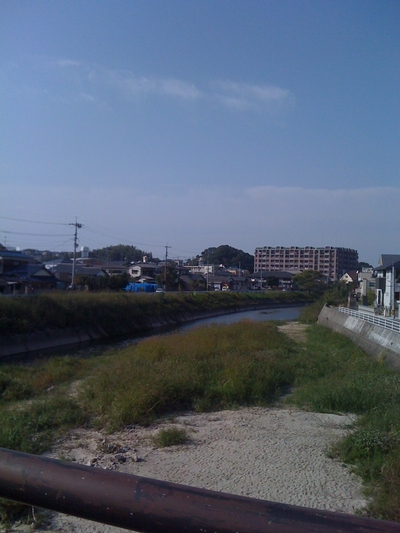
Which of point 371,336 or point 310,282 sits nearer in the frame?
point 371,336

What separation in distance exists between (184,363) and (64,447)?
6083 millimetres

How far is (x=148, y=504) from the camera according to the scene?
4.87 ft

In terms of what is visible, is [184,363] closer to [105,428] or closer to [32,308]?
[105,428]

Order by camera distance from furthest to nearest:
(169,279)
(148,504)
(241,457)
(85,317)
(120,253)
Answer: (120,253) → (169,279) → (85,317) → (241,457) → (148,504)

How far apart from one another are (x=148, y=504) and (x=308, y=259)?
138 meters

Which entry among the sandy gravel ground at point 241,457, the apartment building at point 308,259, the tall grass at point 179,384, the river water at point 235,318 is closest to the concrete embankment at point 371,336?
the tall grass at point 179,384

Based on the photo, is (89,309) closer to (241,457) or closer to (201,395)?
(201,395)

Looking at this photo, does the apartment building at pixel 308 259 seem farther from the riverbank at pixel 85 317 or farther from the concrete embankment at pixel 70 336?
the concrete embankment at pixel 70 336

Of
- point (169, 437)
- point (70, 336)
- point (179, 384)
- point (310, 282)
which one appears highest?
point (310, 282)

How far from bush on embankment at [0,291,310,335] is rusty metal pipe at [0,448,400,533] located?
2731cm

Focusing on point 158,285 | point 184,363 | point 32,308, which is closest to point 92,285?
point 158,285

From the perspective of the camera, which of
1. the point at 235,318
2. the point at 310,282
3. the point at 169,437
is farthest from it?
the point at 310,282

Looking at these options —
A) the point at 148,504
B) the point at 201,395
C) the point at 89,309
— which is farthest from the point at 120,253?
the point at 148,504

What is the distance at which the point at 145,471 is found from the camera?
654 cm
